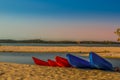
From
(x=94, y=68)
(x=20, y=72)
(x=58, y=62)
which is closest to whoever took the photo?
(x=20, y=72)

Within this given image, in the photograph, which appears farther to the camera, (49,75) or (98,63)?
(98,63)

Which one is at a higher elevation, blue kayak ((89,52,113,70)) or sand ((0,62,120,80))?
blue kayak ((89,52,113,70))

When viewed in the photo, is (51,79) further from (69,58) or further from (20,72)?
(69,58)

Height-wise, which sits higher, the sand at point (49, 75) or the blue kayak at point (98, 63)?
the blue kayak at point (98, 63)

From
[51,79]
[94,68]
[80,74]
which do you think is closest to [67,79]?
[51,79]

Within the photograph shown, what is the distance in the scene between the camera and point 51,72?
717 inches

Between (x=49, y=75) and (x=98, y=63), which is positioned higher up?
(x=98, y=63)

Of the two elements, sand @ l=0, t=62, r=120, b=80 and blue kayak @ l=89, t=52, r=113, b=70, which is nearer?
sand @ l=0, t=62, r=120, b=80

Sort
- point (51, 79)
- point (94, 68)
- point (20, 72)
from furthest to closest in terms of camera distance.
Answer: point (94, 68)
point (20, 72)
point (51, 79)

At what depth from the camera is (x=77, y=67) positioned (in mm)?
21750

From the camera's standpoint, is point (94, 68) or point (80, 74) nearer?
point (80, 74)

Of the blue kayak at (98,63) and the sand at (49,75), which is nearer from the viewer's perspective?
the sand at (49,75)

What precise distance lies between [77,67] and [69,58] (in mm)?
1108

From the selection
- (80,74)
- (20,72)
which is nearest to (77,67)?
(80,74)
